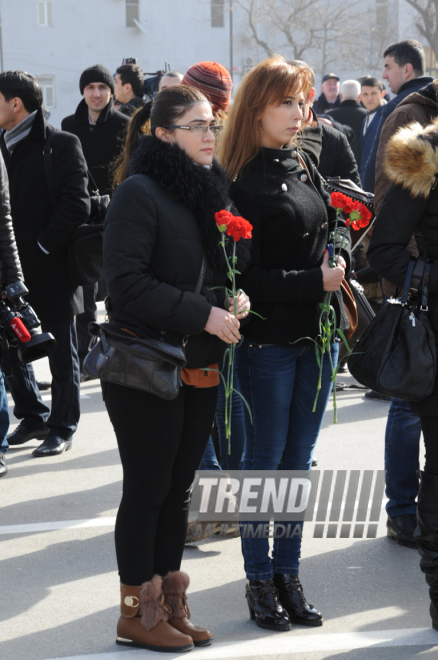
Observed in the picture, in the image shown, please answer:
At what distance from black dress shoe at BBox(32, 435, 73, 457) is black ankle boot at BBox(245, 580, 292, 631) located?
2.44m

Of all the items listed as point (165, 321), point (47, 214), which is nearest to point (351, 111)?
point (47, 214)

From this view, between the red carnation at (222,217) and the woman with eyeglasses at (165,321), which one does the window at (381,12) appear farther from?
the red carnation at (222,217)

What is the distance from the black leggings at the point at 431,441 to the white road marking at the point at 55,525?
1.77m

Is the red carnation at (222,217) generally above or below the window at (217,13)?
above

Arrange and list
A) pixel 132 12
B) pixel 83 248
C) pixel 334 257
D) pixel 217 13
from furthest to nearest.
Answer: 1. pixel 217 13
2. pixel 132 12
3. pixel 83 248
4. pixel 334 257

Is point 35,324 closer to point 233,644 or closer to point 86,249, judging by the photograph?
point 86,249

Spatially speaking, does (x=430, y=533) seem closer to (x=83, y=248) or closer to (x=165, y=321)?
(x=165, y=321)

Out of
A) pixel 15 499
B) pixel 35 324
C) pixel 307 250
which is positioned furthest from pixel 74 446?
pixel 307 250

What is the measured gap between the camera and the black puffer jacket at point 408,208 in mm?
3078

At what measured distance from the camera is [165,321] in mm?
2830

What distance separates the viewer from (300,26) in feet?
146

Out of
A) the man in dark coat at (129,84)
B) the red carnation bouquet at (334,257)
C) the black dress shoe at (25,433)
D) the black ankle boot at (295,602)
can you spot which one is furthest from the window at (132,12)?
the black ankle boot at (295,602)

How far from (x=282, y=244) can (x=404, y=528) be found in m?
1.58

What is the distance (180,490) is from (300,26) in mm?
44578
